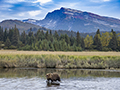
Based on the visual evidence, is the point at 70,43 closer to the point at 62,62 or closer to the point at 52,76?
the point at 62,62

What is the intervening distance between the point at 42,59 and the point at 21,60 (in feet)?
10.2

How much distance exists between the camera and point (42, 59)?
1058 inches

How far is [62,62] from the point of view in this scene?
2659 cm

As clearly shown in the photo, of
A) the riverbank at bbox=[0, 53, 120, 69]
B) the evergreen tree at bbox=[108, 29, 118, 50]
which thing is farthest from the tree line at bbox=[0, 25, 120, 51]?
the riverbank at bbox=[0, 53, 120, 69]

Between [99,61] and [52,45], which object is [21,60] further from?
[52,45]

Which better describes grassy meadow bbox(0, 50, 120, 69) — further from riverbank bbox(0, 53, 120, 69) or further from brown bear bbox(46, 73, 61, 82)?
brown bear bbox(46, 73, 61, 82)

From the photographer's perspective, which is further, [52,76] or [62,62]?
[62,62]

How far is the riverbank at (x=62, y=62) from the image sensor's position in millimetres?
25969

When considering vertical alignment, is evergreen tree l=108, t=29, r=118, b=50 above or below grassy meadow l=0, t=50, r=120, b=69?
above

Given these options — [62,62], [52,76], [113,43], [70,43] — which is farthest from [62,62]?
[70,43]

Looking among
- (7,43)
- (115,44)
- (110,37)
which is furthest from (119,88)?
(7,43)

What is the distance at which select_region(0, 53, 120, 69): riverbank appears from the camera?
85.2 feet

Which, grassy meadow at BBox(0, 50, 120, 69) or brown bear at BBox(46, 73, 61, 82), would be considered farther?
grassy meadow at BBox(0, 50, 120, 69)

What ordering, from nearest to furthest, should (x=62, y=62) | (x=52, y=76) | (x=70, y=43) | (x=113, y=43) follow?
(x=52, y=76) → (x=62, y=62) → (x=113, y=43) → (x=70, y=43)
